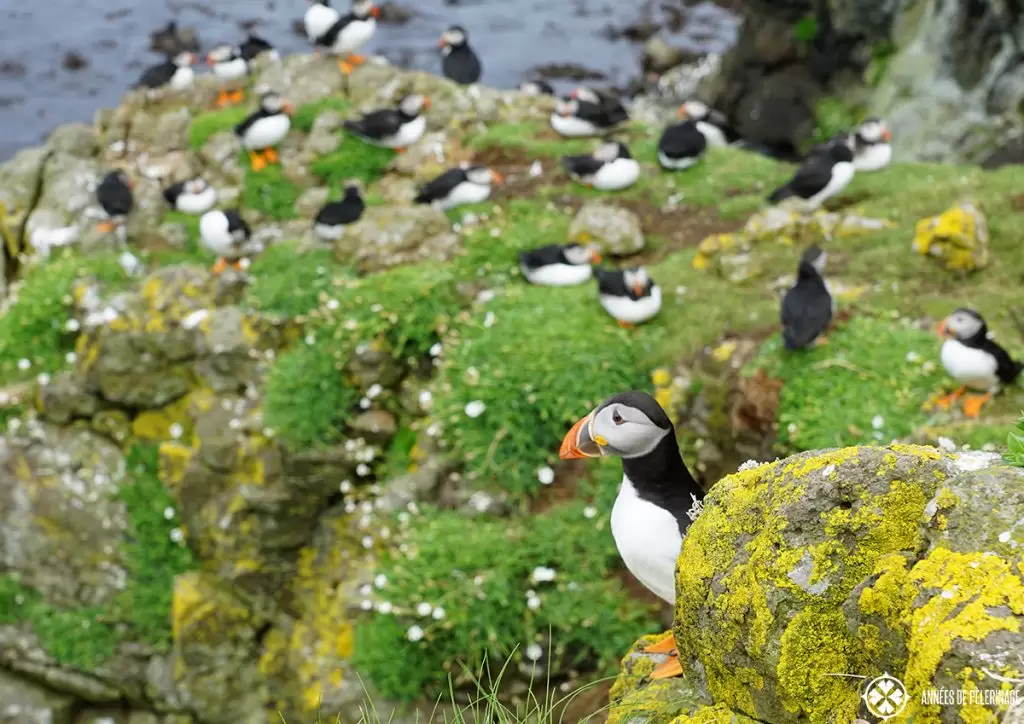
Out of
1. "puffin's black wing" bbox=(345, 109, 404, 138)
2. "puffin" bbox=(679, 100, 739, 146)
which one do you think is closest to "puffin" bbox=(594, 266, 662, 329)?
"puffin's black wing" bbox=(345, 109, 404, 138)

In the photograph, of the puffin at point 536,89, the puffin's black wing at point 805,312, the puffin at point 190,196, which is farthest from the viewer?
the puffin at point 536,89

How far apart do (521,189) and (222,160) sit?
366cm

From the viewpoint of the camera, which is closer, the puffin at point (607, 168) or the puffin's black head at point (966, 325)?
the puffin's black head at point (966, 325)

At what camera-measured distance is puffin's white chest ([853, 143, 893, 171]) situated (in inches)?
394

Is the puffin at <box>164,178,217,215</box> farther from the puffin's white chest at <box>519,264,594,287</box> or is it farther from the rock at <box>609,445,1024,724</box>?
the rock at <box>609,445,1024,724</box>

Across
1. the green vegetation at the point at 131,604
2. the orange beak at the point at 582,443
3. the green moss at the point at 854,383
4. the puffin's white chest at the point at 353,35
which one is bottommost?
the green vegetation at the point at 131,604

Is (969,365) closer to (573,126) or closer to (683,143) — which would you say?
(683,143)

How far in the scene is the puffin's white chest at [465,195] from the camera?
964 centimetres

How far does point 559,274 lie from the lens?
836 cm

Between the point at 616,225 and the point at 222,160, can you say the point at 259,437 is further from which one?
the point at 222,160

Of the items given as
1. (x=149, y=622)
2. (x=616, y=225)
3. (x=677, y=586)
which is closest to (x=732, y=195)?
(x=616, y=225)

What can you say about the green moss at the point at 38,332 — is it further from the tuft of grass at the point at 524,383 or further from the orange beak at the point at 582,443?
the orange beak at the point at 582,443
